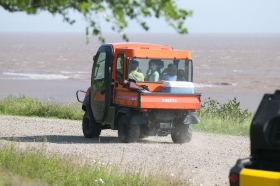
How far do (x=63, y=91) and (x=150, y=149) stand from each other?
96.7 ft

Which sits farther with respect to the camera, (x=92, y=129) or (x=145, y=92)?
(x=92, y=129)

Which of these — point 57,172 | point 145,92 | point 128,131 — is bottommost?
point 128,131

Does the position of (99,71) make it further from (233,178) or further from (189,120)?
(233,178)

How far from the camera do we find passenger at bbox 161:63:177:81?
1775 cm

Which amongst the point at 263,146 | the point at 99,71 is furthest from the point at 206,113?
the point at 263,146

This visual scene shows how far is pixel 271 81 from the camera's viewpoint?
58.4 m

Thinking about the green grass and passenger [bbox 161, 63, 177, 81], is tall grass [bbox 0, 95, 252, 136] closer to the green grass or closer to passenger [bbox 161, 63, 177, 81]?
passenger [bbox 161, 63, 177, 81]

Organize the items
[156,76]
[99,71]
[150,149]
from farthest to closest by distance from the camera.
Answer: [99,71], [156,76], [150,149]

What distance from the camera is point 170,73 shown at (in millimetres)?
17891

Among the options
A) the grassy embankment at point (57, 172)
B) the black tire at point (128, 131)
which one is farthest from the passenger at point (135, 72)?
the grassy embankment at point (57, 172)

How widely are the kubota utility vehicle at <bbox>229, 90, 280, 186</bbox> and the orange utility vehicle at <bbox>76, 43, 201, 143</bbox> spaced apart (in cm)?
896

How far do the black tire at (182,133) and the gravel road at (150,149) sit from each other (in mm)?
174

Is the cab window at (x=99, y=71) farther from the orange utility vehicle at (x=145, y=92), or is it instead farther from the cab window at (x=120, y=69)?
the cab window at (x=120, y=69)

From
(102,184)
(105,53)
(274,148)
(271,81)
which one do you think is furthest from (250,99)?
(274,148)
